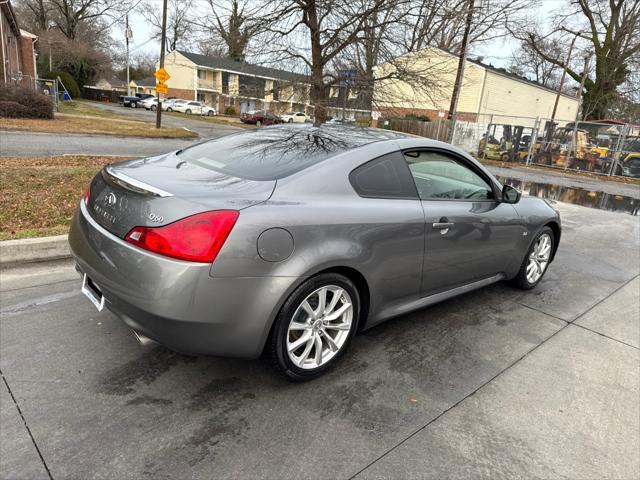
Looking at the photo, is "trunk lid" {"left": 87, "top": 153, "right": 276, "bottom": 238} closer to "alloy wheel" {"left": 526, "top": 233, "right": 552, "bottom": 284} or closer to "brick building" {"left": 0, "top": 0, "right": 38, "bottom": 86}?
"alloy wheel" {"left": 526, "top": 233, "right": 552, "bottom": 284}

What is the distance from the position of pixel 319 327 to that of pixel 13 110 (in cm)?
2115

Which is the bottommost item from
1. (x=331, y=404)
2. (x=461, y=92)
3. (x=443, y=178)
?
(x=331, y=404)

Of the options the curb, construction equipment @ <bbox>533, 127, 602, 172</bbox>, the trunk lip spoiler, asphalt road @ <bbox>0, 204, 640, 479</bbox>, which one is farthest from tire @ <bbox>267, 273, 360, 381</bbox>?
construction equipment @ <bbox>533, 127, 602, 172</bbox>

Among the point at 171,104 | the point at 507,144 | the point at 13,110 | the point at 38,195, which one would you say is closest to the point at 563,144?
the point at 507,144

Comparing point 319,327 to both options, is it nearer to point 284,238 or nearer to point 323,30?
point 284,238

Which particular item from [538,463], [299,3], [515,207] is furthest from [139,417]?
[299,3]

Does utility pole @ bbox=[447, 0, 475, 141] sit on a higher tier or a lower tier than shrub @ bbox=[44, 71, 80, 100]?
higher

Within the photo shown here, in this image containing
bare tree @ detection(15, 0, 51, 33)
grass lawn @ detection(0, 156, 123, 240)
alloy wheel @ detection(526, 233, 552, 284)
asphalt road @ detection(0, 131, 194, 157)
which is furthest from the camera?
bare tree @ detection(15, 0, 51, 33)

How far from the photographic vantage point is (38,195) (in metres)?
5.95

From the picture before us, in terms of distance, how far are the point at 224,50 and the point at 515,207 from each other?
1135 cm

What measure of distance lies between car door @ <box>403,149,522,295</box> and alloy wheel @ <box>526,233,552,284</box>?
0.54m

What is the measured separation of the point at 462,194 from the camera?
12.0 feet

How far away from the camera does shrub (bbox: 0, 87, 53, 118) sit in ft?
60.8

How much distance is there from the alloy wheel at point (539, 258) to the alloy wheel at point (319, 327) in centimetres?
253
